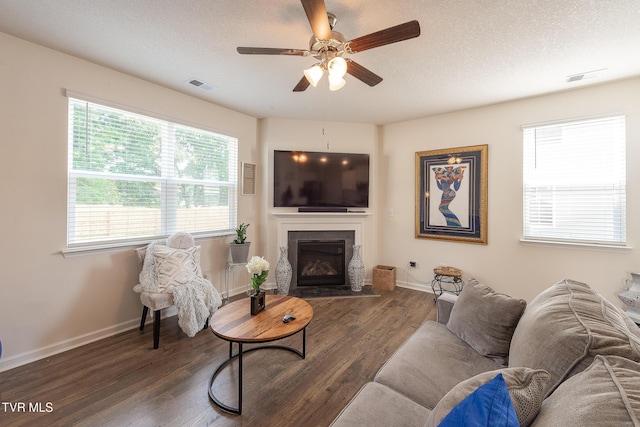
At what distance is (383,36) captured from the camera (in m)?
1.58

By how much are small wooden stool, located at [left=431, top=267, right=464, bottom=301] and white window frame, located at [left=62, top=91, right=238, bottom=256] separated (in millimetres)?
2941

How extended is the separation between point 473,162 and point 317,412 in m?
3.47

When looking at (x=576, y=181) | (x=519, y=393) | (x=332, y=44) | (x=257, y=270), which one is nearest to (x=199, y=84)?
(x=332, y=44)

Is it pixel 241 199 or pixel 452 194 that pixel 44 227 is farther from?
pixel 452 194

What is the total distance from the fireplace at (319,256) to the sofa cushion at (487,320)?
2.44 m

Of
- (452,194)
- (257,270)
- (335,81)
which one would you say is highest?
(335,81)

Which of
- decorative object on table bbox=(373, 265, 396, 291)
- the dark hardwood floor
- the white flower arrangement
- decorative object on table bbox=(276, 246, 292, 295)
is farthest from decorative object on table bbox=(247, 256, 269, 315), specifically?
decorative object on table bbox=(373, 265, 396, 291)

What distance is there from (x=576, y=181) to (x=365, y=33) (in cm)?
292

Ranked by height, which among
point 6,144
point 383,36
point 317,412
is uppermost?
point 383,36

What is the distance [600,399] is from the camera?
682mm

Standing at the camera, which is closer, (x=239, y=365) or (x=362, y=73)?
(x=239, y=365)

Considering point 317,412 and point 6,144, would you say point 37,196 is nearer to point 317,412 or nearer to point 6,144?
point 6,144

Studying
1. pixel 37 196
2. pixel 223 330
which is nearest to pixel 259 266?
pixel 223 330

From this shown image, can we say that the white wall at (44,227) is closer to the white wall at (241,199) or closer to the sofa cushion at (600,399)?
the white wall at (241,199)
